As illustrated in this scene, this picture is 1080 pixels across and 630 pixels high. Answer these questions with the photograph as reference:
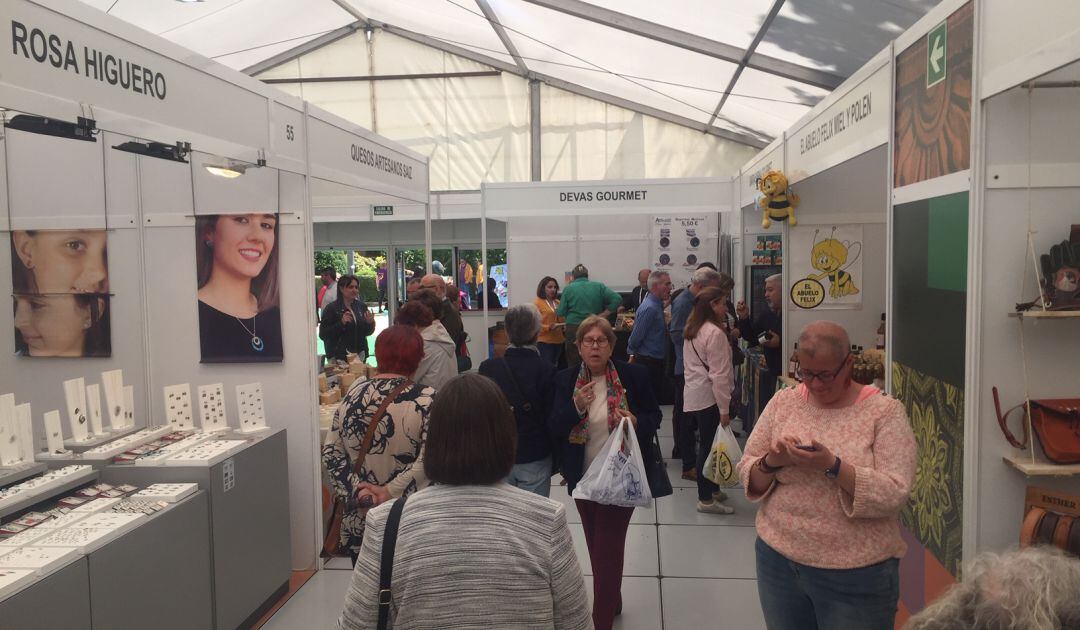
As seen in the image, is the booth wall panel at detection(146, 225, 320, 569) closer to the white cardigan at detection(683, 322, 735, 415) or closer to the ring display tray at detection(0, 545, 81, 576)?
the ring display tray at detection(0, 545, 81, 576)

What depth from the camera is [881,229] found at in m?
5.48

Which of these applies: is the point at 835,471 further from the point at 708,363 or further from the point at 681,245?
the point at 681,245

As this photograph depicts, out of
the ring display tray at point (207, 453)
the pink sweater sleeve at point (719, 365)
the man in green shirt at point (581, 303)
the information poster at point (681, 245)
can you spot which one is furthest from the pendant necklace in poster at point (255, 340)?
the information poster at point (681, 245)

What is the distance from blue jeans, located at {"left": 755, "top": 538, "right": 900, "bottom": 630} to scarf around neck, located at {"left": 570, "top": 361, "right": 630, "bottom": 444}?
1.09 meters

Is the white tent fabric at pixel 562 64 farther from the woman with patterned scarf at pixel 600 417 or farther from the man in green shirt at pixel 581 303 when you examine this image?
the woman with patterned scarf at pixel 600 417

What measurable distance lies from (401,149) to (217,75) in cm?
285

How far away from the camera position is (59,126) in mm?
2738

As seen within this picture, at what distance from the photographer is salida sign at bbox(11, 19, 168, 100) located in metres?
2.26

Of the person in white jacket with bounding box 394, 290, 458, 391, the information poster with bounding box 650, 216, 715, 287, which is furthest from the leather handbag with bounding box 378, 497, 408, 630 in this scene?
the information poster with bounding box 650, 216, 715, 287

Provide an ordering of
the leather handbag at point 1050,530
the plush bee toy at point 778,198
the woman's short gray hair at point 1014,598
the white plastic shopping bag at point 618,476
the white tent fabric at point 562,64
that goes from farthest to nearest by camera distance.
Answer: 1. the white tent fabric at point 562,64
2. the plush bee toy at point 778,198
3. the white plastic shopping bag at point 618,476
4. the leather handbag at point 1050,530
5. the woman's short gray hair at point 1014,598

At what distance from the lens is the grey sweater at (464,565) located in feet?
4.94

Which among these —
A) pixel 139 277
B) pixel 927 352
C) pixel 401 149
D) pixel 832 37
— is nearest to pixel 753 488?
pixel 927 352

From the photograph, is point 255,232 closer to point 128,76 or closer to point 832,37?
point 128,76

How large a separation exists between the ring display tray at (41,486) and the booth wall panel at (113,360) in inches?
46.1
